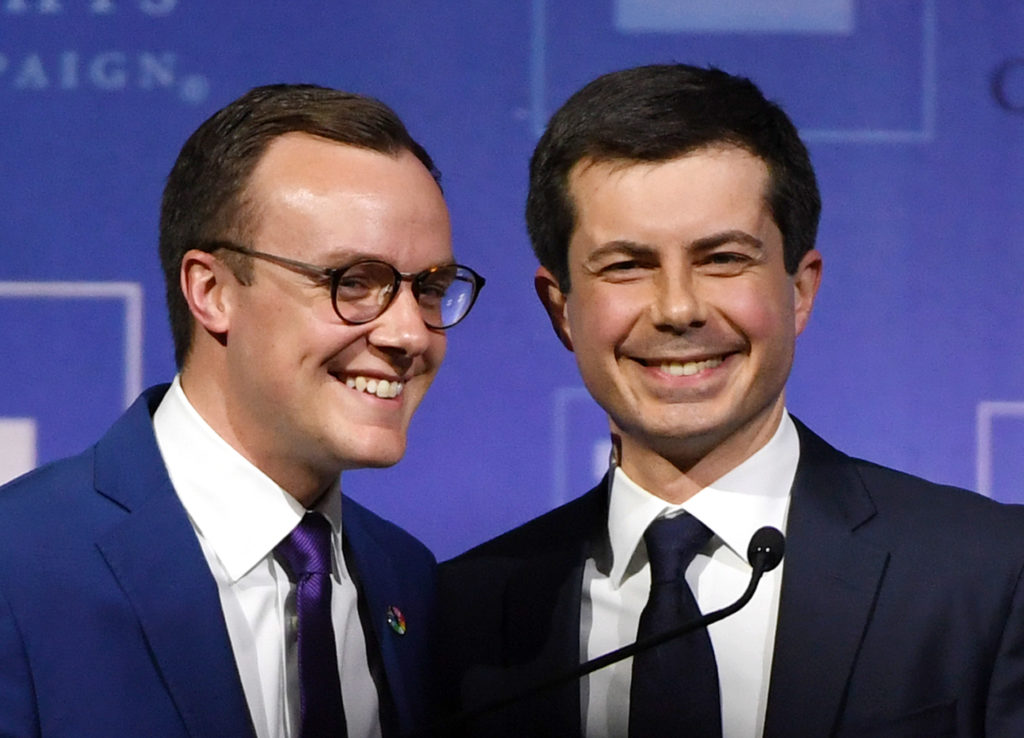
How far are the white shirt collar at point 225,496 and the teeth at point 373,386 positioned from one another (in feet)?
0.54

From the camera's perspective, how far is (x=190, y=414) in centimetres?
212

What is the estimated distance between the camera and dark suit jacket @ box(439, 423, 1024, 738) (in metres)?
2.03

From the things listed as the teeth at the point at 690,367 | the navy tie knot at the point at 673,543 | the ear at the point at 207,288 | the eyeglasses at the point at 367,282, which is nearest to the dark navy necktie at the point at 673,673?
the navy tie knot at the point at 673,543

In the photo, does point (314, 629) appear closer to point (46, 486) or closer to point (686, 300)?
point (46, 486)

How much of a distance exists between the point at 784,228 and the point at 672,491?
0.38 m

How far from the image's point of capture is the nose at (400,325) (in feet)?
6.77

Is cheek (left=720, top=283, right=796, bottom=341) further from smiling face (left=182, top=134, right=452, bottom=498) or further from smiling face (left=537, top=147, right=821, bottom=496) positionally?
smiling face (left=182, top=134, right=452, bottom=498)

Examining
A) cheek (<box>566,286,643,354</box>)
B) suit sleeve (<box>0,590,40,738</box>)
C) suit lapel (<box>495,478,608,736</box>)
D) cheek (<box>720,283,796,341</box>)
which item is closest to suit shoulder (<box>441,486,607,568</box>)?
suit lapel (<box>495,478,608,736</box>)

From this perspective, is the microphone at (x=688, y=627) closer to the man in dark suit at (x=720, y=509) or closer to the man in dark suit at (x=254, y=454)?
the man in dark suit at (x=720, y=509)

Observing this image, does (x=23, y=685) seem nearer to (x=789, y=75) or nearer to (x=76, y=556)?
(x=76, y=556)

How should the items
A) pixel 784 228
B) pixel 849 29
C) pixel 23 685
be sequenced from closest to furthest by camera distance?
pixel 23 685
pixel 784 228
pixel 849 29

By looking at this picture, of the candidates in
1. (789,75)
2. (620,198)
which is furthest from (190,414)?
(789,75)

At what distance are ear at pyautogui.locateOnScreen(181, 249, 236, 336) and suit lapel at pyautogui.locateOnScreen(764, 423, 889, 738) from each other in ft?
2.55

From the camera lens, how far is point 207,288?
2.12 meters
